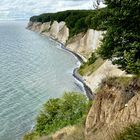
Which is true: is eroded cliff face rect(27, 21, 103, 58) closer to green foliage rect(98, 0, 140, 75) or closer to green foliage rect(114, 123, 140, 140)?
green foliage rect(98, 0, 140, 75)

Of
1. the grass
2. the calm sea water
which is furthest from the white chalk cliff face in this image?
the calm sea water

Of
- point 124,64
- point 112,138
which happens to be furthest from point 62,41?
→ point 112,138

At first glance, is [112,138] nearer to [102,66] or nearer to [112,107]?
[112,107]

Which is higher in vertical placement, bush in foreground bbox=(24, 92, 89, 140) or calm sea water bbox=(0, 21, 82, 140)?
bush in foreground bbox=(24, 92, 89, 140)

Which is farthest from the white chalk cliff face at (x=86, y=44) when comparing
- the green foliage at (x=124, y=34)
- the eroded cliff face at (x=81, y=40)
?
the green foliage at (x=124, y=34)

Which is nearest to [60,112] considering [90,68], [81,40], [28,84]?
[90,68]

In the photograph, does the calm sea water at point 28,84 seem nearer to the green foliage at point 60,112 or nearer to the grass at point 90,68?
the grass at point 90,68

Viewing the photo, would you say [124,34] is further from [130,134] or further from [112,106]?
[130,134]
